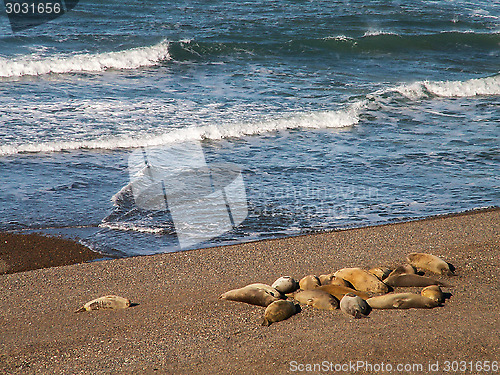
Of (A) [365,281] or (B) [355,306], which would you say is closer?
(B) [355,306]

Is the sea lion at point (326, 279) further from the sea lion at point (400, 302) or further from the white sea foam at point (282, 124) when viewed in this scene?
the white sea foam at point (282, 124)

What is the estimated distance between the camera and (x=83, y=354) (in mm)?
3502

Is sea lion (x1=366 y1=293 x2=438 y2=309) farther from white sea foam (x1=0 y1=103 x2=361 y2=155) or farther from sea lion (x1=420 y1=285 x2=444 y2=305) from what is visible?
white sea foam (x1=0 y1=103 x2=361 y2=155)

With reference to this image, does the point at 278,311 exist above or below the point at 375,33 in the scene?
below

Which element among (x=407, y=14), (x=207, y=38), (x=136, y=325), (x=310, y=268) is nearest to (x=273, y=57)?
(x=207, y=38)

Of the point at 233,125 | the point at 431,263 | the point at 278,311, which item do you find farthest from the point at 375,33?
the point at 278,311

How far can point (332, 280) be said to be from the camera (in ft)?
14.0

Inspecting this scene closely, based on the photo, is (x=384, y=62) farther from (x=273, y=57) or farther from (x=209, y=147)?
(x=209, y=147)

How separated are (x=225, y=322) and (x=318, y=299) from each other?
69cm

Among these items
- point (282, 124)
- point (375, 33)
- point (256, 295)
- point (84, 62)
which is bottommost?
point (256, 295)

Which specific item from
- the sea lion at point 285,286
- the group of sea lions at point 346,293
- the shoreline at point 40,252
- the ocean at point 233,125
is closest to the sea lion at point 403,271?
the group of sea lions at point 346,293

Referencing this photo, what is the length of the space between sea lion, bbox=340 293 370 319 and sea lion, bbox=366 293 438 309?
0.09 metres

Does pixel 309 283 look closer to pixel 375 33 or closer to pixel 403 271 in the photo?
pixel 403 271

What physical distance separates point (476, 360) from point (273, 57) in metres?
12.0
